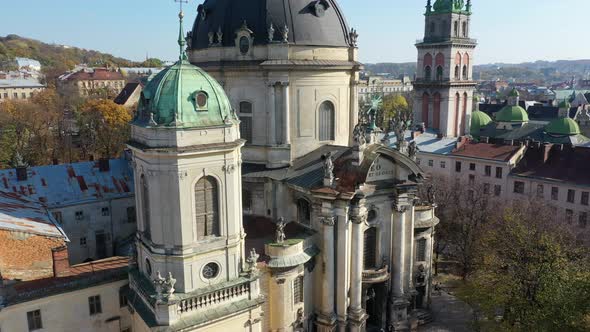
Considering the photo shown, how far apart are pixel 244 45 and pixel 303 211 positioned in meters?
12.3

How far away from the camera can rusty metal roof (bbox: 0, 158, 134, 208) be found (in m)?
38.2

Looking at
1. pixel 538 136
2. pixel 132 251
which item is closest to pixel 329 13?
pixel 132 251

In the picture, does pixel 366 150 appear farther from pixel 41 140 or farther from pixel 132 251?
pixel 41 140

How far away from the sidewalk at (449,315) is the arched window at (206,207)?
854 inches

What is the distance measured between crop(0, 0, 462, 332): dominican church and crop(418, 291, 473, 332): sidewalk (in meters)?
1.47

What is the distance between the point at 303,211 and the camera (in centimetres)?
3362

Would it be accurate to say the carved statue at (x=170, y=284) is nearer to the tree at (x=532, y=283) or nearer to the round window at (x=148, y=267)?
the round window at (x=148, y=267)

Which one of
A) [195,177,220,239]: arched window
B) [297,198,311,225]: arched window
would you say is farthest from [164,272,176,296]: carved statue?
[297,198,311,225]: arched window

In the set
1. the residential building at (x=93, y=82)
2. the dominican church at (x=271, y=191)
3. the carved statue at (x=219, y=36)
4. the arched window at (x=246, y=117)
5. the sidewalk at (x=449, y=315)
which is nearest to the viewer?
the dominican church at (x=271, y=191)

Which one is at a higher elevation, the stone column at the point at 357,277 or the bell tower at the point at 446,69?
the bell tower at the point at 446,69

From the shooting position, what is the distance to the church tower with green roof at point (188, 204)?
73.7ft

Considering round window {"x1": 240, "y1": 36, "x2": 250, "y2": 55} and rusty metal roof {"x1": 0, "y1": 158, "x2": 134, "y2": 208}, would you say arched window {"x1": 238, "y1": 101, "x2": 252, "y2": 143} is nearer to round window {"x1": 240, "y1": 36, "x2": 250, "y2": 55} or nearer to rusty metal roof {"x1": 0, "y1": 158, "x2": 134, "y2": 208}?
round window {"x1": 240, "y1": 36, "x2": 250, "y2": 55}

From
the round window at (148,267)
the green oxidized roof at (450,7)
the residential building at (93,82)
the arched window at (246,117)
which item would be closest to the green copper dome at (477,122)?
the green oxidized roof at (450,7)

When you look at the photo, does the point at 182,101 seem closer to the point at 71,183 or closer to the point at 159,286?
the point at 159,286
